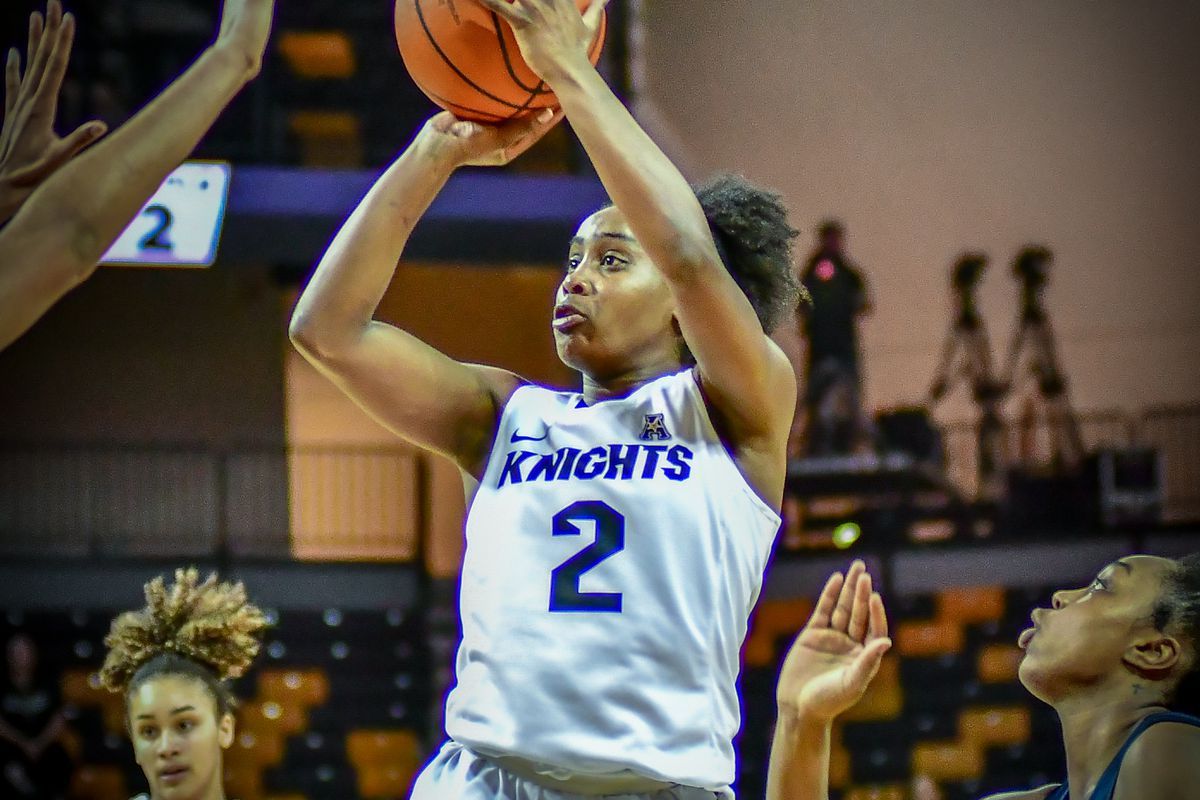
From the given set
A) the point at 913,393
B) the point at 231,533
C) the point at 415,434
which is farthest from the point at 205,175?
the point at 415,434

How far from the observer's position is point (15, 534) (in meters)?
8.89

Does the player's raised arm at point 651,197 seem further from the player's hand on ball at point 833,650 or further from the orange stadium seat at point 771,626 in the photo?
the orange stadium seat at point 771,626

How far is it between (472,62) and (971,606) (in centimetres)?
717

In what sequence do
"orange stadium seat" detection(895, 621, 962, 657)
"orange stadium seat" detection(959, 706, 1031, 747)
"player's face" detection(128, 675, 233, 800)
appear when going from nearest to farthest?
"player's face" detection(128, 675, 233, 800) → "orange stadium seat" detection(959, 706, 1031, 747) → "orange stadium seat" detection(895, 621, 962, 657)

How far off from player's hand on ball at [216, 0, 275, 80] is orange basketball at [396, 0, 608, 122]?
0.52m

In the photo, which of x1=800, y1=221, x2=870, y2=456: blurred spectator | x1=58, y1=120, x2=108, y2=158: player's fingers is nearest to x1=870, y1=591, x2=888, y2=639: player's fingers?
x1=58, y1=120, x2=108, y2=158: player's fingers

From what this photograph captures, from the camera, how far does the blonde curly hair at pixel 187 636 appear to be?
382 centimetres

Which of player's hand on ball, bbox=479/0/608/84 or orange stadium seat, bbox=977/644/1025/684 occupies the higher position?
player's hand on ball, bbox=479/0/608/84

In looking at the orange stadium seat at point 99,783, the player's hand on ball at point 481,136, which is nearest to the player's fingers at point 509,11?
the player's hand on ball at point 481,136

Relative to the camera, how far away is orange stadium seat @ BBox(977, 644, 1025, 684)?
8.76 meters

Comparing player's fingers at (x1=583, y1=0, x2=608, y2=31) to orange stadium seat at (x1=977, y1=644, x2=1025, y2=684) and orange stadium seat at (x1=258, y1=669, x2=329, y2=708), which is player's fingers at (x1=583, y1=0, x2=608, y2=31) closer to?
orange stadium seat at (x1=258, y1=669, x2=329, y2=708)

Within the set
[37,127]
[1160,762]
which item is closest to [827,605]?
[1160,762]

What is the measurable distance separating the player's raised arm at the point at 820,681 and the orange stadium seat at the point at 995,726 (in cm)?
638

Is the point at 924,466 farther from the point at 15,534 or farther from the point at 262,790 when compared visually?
the point at 15,534
